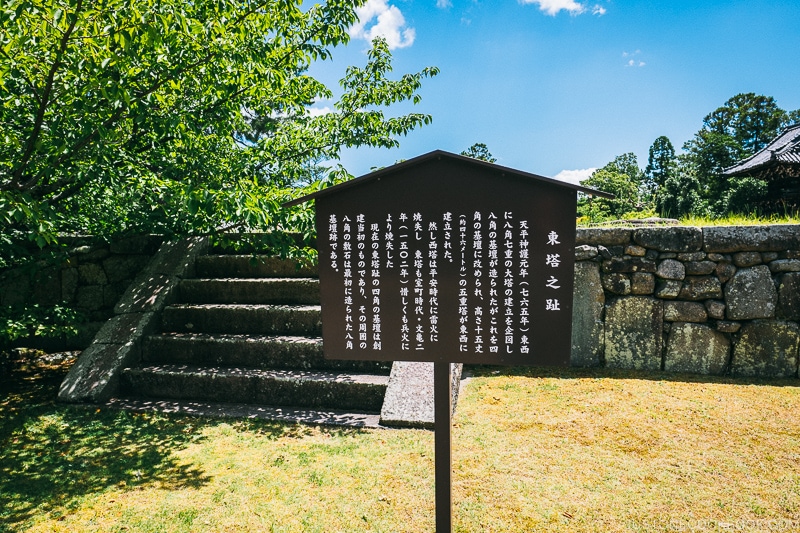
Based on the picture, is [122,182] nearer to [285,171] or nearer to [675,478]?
[285,171]

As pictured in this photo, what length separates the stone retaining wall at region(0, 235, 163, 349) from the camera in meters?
6.95

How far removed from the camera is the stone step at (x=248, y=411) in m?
4.44

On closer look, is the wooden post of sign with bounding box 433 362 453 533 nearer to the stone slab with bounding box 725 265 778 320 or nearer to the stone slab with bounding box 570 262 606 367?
the stone slab with bounding box 570 262 606 367

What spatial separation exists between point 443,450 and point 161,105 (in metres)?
4.05

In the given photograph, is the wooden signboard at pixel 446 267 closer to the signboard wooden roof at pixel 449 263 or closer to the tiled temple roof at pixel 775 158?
the signboard wooden roof at pixel 449 263

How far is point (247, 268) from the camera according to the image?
654 centimetres

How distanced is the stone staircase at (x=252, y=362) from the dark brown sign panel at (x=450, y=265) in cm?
212

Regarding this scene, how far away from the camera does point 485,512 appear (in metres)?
2.97

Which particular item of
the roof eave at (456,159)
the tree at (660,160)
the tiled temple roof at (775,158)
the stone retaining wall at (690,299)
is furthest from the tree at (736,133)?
the roof eave at (456,159)

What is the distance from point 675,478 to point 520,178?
2.56 meters

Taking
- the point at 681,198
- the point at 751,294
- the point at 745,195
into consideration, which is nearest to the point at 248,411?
the point at 751,294

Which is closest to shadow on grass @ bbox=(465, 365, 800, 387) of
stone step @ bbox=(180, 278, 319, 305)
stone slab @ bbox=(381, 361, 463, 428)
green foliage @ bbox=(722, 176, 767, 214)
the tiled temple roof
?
stone slab @ bbox=(381, 361, 463, 428)

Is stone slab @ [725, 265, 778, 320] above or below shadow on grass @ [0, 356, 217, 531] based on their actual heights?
above

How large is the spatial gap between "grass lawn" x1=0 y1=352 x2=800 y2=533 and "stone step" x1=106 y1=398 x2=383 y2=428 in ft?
0.49
